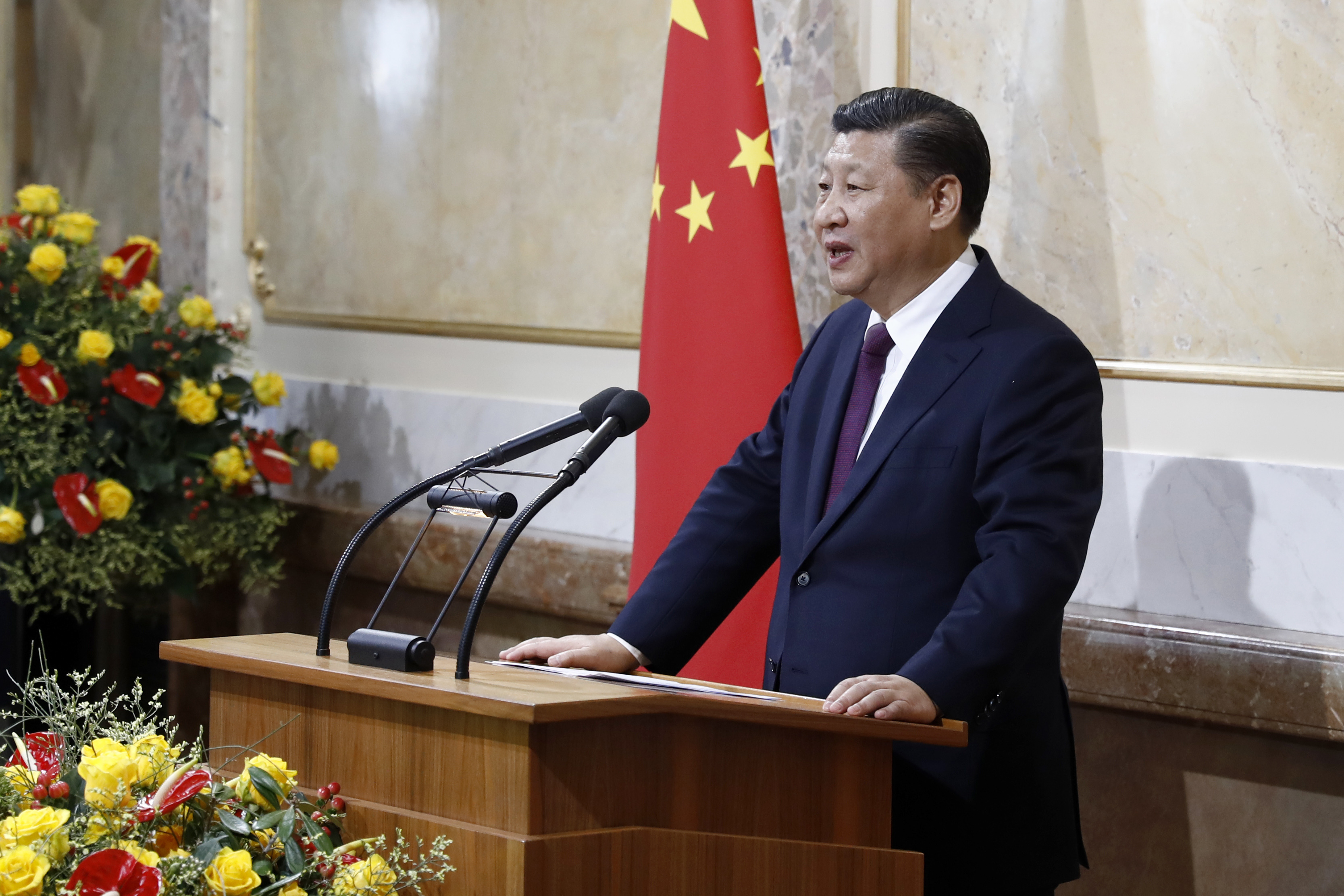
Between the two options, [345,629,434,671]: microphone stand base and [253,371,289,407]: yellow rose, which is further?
[253,371,289,407]: yellow rose

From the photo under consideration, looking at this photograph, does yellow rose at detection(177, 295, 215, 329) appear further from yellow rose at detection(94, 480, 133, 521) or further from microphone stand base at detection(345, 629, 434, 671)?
microphone stand base at detection(345, 629, 434, 671)

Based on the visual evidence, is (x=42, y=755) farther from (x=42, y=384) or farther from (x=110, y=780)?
(x=42, y=384)

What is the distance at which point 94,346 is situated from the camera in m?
4.28

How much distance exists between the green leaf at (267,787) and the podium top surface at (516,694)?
0.13 meters

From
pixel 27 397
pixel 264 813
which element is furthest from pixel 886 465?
pixel 27 397

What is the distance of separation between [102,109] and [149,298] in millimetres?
2235

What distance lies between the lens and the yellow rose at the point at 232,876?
1459 millimetres

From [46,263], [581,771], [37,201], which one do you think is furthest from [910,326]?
[37,201]

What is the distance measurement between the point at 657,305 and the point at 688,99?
1.55 ft

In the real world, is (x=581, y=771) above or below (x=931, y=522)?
below

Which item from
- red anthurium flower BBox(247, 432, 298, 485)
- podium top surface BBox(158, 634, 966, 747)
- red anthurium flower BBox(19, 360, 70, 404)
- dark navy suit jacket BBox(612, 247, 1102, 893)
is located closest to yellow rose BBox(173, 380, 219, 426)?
red anthurium flower BBox(247, 432, 298, 485)

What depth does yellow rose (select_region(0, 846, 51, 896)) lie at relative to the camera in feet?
4.57

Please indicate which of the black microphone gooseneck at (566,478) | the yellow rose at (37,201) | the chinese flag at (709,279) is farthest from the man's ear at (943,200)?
the yellow rose at (37,201)

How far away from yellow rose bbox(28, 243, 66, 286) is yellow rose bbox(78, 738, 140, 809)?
10.2 feet
